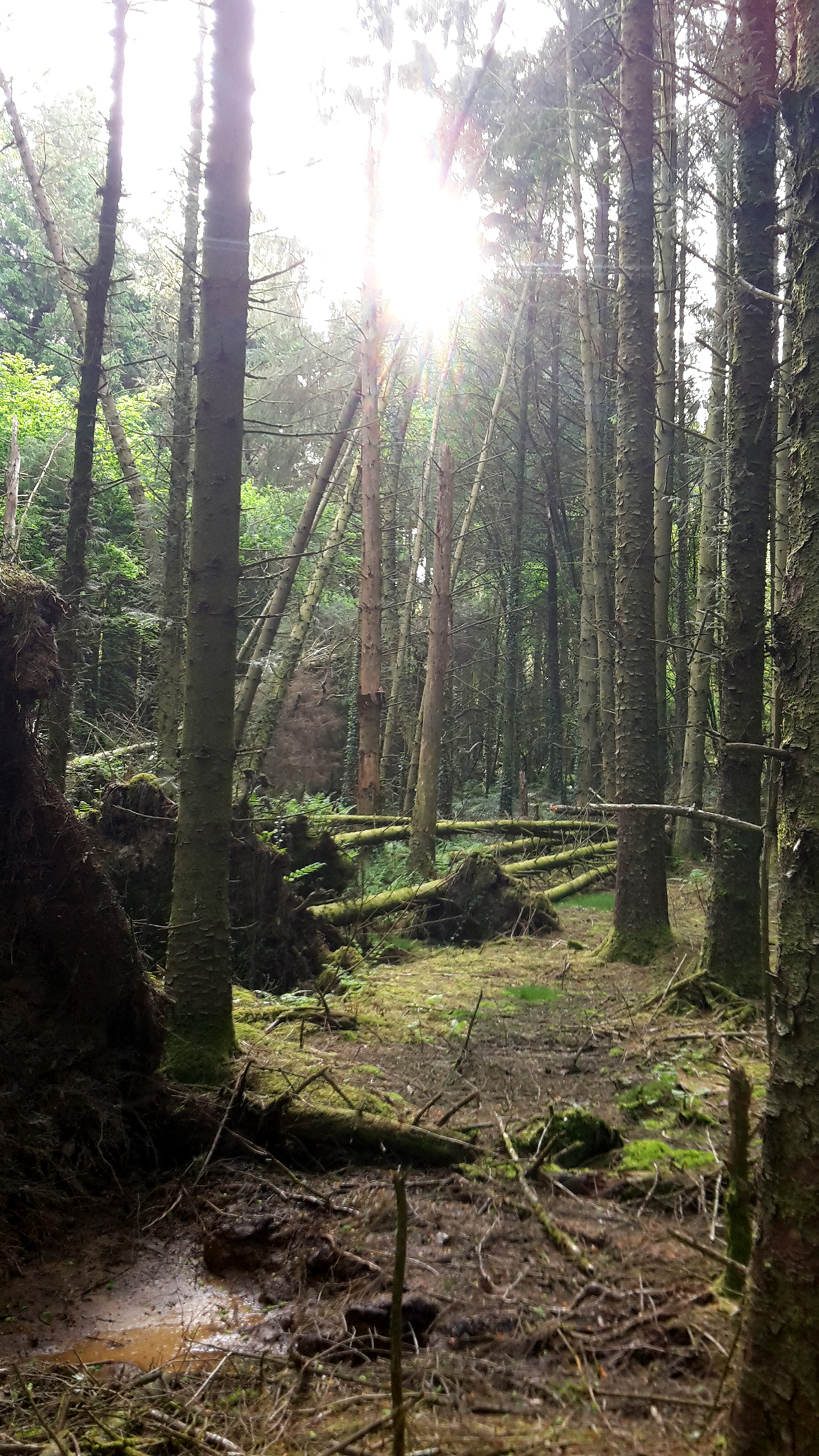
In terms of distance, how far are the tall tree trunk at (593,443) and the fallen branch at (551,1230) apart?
11268 millimetres

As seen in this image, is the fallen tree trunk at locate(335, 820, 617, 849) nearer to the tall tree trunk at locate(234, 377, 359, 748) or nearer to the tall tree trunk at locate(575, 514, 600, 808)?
the tall tree trunk at locate(575, 514, 600, 808)

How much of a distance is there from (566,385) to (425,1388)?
22864 mm

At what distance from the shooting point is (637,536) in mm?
8312

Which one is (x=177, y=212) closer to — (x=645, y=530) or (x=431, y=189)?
(x=431, y=189)

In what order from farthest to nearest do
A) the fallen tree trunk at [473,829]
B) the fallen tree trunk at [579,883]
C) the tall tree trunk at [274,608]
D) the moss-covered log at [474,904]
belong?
the fallen tree trunk at [473,829] → the fallen tree trunk at [579,883] → the tall tree trunk at [274,608] → the moss-covered log at [474,904]

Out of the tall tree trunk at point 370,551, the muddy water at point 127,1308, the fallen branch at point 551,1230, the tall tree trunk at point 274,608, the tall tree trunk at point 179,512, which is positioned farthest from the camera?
the tall tree trunk at point 370,551

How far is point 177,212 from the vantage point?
1681 centimetres

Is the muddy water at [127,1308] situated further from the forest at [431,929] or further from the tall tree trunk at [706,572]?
the tall tree trunk at [706,572]

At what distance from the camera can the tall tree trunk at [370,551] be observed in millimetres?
14156

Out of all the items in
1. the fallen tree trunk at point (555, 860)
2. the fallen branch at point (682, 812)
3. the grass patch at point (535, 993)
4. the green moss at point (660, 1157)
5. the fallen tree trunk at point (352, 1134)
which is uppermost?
the fallen branch at point (682, 812)

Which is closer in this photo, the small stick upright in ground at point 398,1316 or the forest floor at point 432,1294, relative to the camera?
the small stick upright in ground at point 398,1316

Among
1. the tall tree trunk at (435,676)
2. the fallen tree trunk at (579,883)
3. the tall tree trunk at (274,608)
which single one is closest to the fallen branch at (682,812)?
the tall tree trunk at (274,608)

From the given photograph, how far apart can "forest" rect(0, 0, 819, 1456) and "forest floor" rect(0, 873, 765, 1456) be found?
0.02 m

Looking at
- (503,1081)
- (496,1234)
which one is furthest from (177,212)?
(496,1234)
